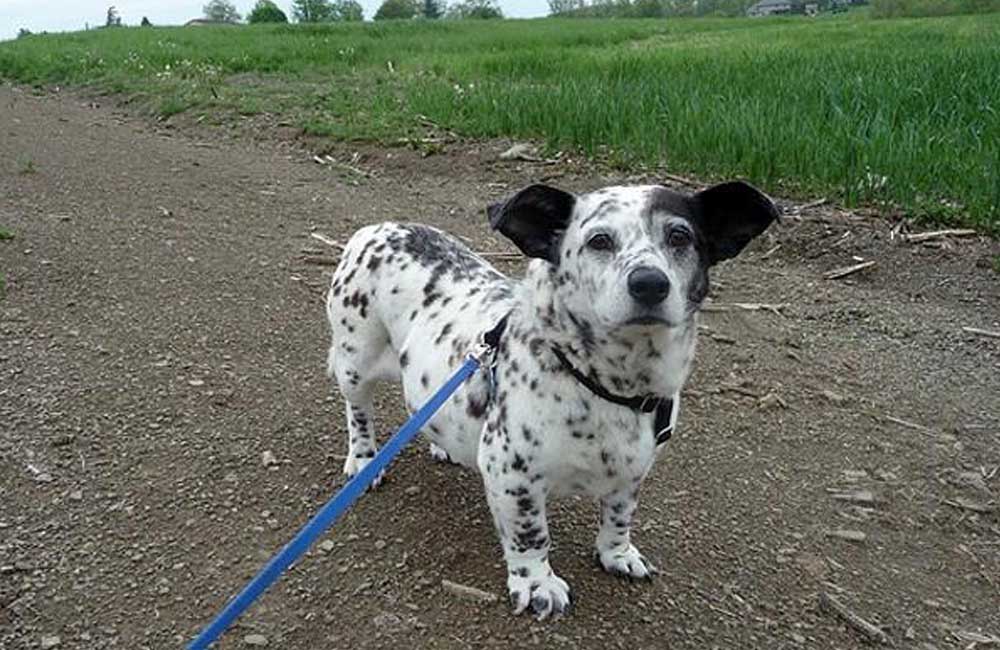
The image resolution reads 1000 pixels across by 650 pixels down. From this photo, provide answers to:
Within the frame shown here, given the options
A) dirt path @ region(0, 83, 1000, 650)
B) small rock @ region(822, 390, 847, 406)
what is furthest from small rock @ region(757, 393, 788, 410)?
small rock @ region(822, 390, 847, 406)

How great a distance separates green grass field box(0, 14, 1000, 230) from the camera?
623 cm

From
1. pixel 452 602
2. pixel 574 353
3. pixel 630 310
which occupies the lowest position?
pixel 452 602

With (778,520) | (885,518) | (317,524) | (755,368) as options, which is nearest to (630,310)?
(317,524)

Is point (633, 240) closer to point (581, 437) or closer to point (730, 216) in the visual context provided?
point (730, 216)

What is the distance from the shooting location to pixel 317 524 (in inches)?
86.9

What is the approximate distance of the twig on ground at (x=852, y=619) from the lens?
2.86 meters

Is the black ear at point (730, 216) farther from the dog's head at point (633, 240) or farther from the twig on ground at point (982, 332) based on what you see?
the twig on ground at point (982, 332)

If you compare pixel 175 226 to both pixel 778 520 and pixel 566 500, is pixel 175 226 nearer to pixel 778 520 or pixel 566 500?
pixel 566 500

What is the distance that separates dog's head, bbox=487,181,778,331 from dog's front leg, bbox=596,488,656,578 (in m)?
0.69

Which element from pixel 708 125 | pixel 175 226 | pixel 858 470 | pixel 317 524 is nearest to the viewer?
pixel 317 524

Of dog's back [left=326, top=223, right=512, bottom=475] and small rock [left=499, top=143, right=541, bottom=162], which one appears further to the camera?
small rock [left=499, top=143, right=541, bottom=162]

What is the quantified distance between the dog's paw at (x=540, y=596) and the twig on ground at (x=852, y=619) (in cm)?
79

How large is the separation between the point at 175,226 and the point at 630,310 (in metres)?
4.83

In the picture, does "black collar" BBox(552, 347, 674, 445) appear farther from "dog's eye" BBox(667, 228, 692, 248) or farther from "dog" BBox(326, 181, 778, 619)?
"dog's eye" BBox(667, 228, 692, 248)
